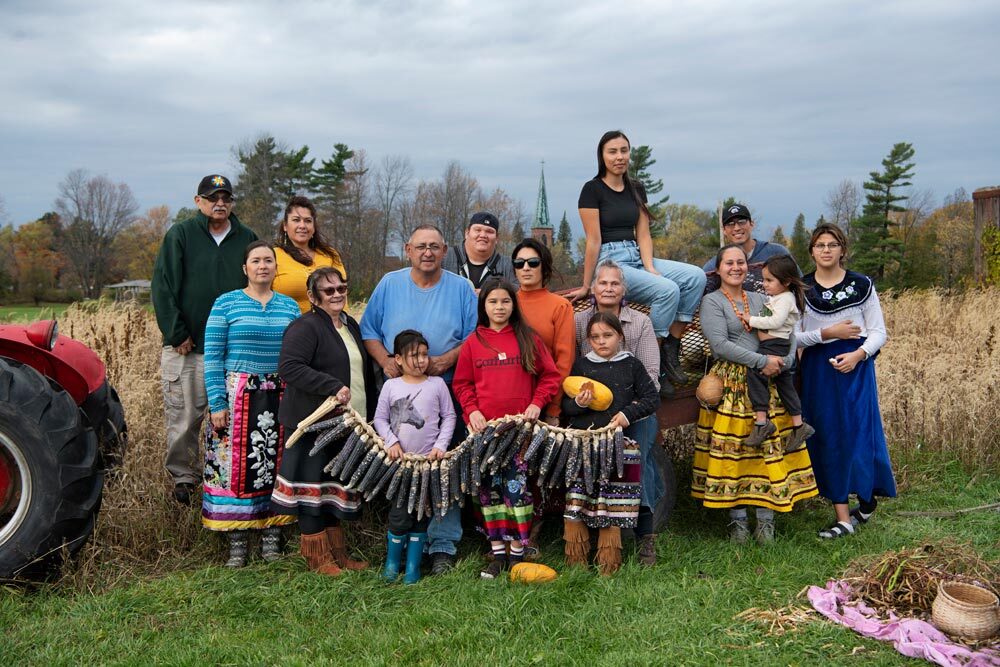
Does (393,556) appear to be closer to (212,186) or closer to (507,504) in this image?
(507,504)

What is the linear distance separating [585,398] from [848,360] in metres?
1.90

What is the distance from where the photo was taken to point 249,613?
156 inches

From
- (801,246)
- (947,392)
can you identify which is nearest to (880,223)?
(801,246)

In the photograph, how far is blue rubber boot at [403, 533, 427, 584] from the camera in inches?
171

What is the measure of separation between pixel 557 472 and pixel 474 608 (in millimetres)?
877

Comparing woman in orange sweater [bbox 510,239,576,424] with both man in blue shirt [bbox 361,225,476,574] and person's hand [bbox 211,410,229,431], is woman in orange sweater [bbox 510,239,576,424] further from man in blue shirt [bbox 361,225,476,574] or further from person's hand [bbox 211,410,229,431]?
person's hand [bbox 211,410,229,431]

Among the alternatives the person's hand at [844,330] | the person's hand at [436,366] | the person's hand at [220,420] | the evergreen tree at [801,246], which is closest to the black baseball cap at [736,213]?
the person's hand at [844,330]

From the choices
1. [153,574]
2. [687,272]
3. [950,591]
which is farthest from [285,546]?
[950,591]

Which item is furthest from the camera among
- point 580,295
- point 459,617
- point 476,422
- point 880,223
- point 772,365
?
point 880,223

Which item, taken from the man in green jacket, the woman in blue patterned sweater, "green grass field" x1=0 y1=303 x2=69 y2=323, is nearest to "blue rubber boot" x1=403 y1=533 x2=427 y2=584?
the woman in blue patterned sweater

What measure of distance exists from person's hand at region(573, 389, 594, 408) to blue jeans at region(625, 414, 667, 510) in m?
0.37

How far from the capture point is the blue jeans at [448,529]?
178 inches

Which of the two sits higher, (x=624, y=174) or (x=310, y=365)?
(x=624, y=174)

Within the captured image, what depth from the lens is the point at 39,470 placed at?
393cm
